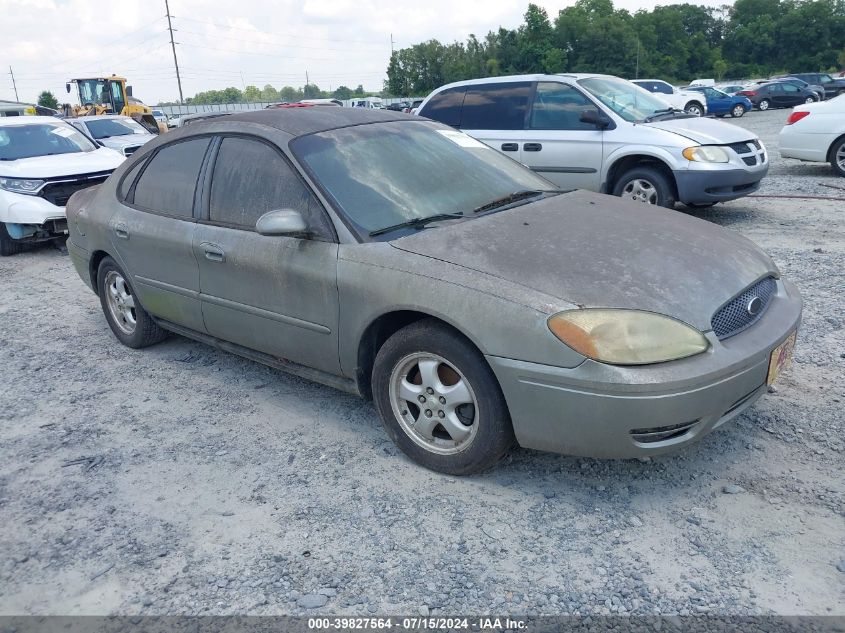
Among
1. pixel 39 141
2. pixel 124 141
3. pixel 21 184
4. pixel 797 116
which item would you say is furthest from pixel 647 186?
pixel 124 141

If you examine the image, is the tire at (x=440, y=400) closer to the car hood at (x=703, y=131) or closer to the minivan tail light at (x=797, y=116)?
the car hood at (x=703, y=131)

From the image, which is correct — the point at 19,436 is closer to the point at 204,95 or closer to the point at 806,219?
the point at 806,219

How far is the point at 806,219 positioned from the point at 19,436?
7895 mm

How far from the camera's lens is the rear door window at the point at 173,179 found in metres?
4.34

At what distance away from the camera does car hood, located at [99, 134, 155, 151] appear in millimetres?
14602

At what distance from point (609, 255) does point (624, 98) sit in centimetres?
612

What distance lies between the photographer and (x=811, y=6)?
75.6 m

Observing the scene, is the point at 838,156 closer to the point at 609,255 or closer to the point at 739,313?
the point at 739,313

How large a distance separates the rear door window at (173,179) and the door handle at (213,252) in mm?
335

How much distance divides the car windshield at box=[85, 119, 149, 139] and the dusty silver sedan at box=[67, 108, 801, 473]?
12.2 metres

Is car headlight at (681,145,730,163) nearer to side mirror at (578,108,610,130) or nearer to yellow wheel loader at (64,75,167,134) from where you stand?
side mirror at (578,108,610,130)

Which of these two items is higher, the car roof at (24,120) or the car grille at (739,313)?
the car roof at (24,120)

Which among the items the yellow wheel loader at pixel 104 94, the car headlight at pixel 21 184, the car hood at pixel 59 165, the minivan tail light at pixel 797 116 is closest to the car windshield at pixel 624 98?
the minivan tail light at pixel 797 116

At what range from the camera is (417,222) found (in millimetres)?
3533
